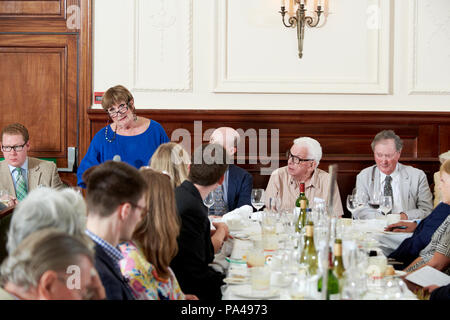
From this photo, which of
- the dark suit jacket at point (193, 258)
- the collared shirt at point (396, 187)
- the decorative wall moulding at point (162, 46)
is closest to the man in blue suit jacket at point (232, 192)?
the collared shirt at point (396, 187)

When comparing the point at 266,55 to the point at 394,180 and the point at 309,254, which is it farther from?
the point at 309,254

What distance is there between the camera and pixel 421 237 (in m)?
3.37

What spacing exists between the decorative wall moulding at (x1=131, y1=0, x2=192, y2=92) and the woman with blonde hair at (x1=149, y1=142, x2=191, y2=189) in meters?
2.32

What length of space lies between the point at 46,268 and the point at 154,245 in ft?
2.83

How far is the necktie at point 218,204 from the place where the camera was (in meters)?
4.31

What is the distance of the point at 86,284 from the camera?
1.36m

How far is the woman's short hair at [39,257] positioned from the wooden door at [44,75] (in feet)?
13.9

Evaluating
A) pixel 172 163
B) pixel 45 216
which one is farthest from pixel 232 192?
pixel 45 216

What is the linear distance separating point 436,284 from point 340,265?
627 mm

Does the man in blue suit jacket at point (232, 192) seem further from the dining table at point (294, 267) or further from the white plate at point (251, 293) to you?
the white plate at point (251, 293)

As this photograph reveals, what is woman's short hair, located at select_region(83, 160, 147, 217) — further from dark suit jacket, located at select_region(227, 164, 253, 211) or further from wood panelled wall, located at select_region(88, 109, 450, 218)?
wood panelled wall, located at select_region(88, 109, 450, 218)

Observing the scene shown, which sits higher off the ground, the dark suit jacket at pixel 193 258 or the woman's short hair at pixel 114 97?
the woman's short hair at pixel 114 97

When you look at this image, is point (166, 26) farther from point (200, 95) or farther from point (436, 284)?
point (436, 284)

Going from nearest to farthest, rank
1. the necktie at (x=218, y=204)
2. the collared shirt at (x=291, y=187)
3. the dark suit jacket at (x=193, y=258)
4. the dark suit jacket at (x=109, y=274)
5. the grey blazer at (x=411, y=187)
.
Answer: the dark suit jacket at (x=109, y=274) < the dark suit jacket at (x=193, y=258) < the necktie at (x=218, y=204) < the collared shirt at (x=291, y=187) < the grey blazer at (x=411, y=187)
